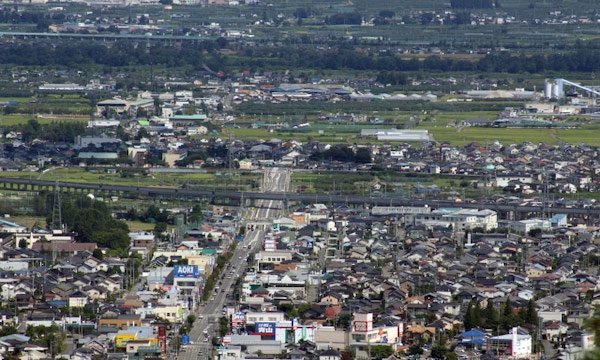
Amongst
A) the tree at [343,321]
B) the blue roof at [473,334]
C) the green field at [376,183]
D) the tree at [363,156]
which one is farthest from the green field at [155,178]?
the blue roof at [473,334]

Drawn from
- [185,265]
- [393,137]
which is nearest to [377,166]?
[393,137]

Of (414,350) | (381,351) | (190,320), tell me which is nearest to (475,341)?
(414,350)

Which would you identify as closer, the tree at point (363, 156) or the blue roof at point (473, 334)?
the blue roof at point (473, 334)

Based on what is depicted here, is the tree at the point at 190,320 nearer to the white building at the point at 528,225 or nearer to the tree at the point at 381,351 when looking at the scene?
the tree at the point at 381,351

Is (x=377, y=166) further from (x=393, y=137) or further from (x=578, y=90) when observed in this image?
(x=578, y=90)

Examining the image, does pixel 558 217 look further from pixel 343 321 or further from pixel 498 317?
pixel 343 321

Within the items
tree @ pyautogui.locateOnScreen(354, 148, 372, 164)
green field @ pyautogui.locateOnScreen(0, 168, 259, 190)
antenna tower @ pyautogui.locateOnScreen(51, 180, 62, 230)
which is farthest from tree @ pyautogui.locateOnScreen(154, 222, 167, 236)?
tree @ pyautogui.locateOnScreen(354, 148, 372, 164)
